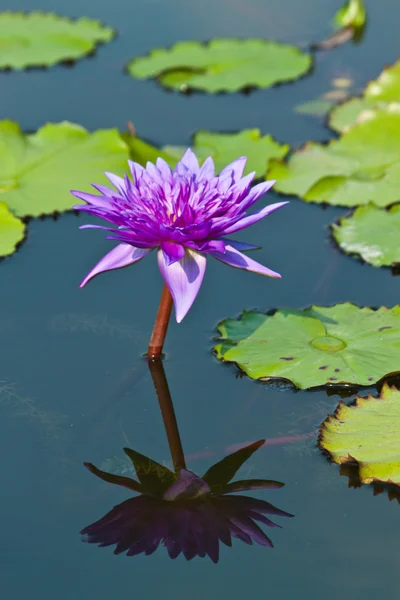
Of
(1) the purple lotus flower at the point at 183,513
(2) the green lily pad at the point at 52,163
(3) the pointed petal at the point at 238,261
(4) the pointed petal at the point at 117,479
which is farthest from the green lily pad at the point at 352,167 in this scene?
(4) the pointed petal at the point at 117,479

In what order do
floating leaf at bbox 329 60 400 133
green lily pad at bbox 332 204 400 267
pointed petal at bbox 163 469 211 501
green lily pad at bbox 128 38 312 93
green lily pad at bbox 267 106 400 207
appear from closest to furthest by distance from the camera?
pointed petal at bbox 163 469 211 501
green lily pad at bbox 332 204 400 267
green lily pad at bbox 267 106 400 207
floating leaf at bbox 329 60 400 133
green lily pad at bbox 128 38 312 93

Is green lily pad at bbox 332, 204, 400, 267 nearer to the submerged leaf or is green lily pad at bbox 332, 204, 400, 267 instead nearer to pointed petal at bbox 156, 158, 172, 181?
pointed petal at bbox 156, 158, 172, 181

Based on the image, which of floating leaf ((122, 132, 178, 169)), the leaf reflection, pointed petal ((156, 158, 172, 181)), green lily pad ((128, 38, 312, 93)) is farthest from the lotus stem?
green lily pad ((128, 38, 312, 93))

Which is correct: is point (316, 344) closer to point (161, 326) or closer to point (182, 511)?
point (161, 326)

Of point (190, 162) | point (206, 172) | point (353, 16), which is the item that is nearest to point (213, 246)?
point (206, 172)

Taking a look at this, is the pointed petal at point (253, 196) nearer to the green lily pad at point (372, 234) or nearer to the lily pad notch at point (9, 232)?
the green lily pad at point (372, 234)

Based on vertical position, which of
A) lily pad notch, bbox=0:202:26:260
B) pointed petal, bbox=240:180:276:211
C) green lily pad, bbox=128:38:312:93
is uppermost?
green lily pad, bbox=128:38:312:93

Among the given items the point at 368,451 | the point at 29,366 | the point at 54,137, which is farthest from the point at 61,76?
the point at 368,451
